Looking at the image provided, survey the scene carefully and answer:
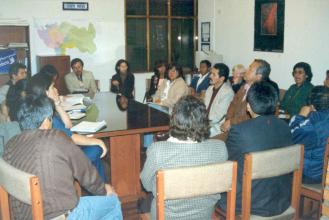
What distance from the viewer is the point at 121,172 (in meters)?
3.71

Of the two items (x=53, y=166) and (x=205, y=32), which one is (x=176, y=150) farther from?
(x=205, y=32)

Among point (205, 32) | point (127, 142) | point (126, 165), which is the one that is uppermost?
point (205, 32)

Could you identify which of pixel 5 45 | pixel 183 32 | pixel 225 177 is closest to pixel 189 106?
pixel 225 177

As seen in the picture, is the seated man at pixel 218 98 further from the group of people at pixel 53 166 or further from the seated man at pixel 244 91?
the group of people at pixel 53 166

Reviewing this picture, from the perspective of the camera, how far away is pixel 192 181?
1.93 metres

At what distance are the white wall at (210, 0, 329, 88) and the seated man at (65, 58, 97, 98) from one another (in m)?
2.70

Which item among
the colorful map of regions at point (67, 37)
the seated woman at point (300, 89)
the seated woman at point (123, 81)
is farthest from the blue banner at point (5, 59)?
the seated woman at point (300, 89)

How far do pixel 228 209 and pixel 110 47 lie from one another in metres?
5.98

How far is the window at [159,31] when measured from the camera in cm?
789

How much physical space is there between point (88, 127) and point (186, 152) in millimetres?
1526

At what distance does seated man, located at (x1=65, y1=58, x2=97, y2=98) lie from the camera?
6.38m

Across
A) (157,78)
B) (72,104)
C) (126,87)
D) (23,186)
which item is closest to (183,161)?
(23,186)

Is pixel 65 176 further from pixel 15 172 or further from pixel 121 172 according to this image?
pixel 121 172

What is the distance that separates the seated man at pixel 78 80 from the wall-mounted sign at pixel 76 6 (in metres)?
1.32
